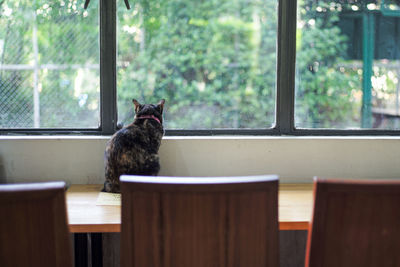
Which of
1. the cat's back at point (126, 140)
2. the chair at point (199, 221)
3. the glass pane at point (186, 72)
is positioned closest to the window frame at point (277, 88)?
the glass pane at point (186, 72)

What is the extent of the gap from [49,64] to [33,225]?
4.50 ft

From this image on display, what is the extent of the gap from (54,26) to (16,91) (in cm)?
41

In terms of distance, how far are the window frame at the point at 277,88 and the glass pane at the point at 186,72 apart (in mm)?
56

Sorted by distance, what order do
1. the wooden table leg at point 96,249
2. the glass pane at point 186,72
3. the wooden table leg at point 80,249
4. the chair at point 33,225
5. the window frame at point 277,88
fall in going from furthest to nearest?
the glass pane at point 186,72
the window frame at point 277,88
the wooden table leg at point 96,249
the wooden table leg at point 80,249
the chair at point 33,225

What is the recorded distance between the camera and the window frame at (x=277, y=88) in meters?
2.12

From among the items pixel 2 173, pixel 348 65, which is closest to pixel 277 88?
pixel 348 65

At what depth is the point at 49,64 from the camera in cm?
221

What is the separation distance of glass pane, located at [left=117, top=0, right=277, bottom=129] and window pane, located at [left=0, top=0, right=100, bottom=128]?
176 millimetres

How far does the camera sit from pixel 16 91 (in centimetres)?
219

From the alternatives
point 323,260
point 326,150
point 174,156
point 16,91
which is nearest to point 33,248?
point 323,260

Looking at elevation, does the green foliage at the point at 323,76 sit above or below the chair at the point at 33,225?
above

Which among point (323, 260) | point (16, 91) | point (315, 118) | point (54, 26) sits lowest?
point (323, 260)

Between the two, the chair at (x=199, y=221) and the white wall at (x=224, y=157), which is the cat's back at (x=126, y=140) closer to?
the white wall at (x=224, y=157)

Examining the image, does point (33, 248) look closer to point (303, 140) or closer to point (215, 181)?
point (215, 181)
